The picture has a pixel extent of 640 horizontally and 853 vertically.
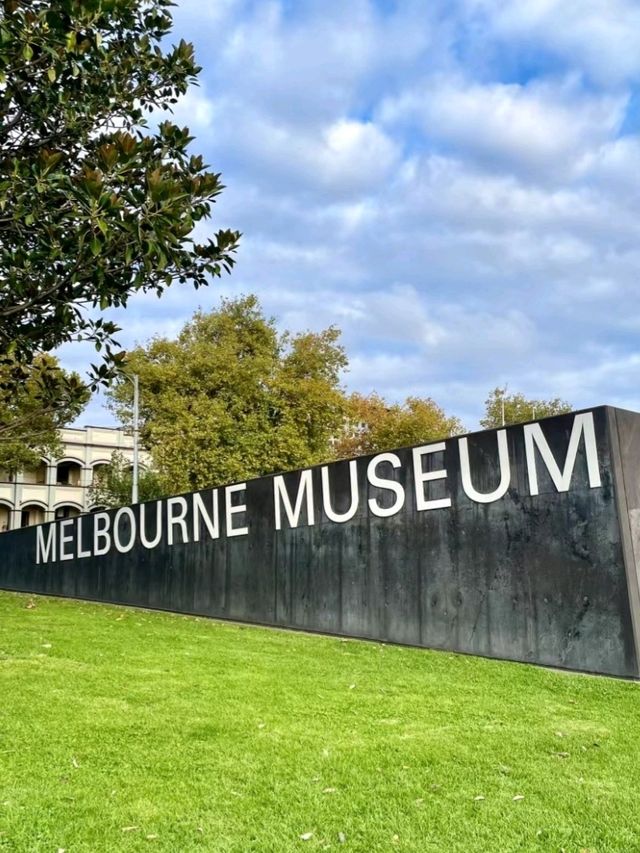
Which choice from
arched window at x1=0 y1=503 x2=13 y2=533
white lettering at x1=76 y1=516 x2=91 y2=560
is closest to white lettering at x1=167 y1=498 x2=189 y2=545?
white lettering at x1=76 y1=516 x2=91 y2=560

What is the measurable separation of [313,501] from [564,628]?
16.4ft

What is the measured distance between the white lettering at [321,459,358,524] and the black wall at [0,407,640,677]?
0.32 ft

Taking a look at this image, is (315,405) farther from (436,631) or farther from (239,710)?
(239,710)

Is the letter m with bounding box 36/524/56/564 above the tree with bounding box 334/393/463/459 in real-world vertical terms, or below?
below

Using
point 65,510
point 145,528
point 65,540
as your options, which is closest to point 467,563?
point 145,528

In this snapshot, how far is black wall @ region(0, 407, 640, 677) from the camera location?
8.67 meters

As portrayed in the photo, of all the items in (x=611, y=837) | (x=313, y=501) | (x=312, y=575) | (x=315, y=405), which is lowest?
(x=611, y=837)

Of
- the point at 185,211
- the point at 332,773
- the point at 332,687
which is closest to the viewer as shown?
the point at 332,773

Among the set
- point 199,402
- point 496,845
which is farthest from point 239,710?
point 199,402

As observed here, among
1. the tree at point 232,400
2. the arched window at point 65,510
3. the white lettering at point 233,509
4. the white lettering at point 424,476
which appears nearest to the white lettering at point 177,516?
the white lettering at point 233,509

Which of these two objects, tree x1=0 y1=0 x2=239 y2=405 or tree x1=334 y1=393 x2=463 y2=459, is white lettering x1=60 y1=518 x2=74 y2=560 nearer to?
tree x1=0 y1=0 x2=239 y2=405

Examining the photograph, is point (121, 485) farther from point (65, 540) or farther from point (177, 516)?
point (177, 516)

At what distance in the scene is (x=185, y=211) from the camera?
5676 millimetres

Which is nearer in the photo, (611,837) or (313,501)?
(611,837)
